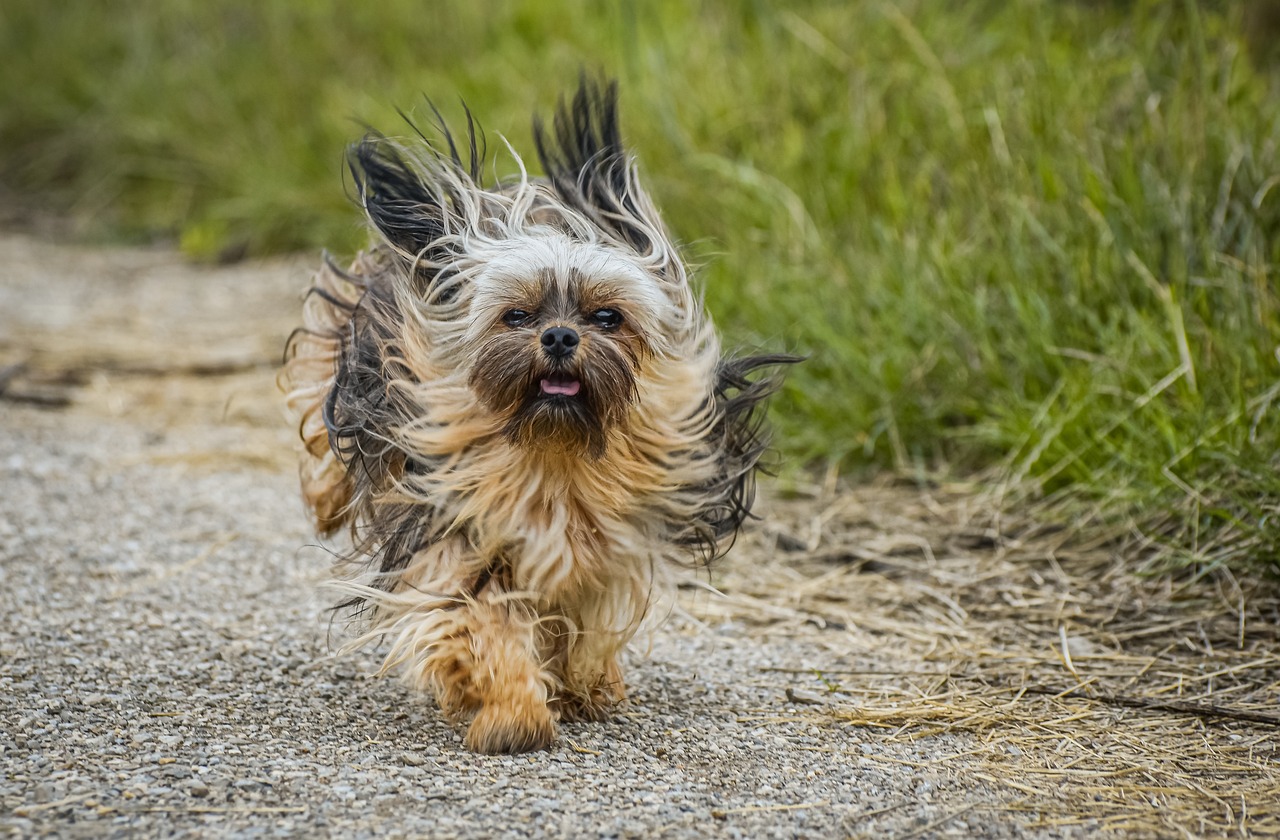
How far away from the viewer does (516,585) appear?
3174 mm

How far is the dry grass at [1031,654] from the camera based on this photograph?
290 cm

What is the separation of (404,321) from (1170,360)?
103 inches

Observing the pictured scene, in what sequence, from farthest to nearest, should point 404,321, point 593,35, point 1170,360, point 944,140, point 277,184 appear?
point 277,184, point 593,35, point 944,140, point 1170,360, point 404,321

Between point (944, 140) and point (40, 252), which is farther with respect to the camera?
point (40, 252)

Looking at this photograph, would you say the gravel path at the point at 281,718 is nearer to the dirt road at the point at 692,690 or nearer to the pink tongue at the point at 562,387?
the dirt road at the point at 692,690

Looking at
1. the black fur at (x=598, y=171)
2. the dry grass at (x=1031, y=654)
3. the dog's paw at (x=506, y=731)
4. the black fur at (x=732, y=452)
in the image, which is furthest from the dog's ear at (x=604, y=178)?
the dry grass at (x=1031, y=654)

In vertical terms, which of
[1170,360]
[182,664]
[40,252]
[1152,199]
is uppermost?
[1152,199]

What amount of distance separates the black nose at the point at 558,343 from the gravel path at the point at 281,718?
855mm

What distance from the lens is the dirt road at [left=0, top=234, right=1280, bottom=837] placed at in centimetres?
264

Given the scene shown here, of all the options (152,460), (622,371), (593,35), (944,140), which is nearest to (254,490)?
(152,460)

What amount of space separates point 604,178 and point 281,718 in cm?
146

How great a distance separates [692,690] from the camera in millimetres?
3537

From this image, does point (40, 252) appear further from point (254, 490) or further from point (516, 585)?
point (516, 585)

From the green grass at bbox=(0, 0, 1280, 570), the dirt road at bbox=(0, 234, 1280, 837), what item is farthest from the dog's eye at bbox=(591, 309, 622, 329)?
the green grass at bbox=(0, 0, 1280, 570)
